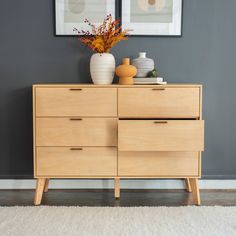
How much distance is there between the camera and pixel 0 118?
3.32 meters

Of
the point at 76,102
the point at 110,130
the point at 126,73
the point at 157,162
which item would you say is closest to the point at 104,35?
the point at 126,73

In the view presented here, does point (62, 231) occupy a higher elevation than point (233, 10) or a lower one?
lower

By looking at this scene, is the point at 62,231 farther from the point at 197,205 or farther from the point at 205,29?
the point at 205,29

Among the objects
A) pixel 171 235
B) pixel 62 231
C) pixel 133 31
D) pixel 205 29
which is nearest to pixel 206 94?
pixel 205 29

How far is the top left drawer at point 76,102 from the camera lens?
2895mm

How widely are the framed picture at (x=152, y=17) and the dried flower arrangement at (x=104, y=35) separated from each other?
0.31 ft

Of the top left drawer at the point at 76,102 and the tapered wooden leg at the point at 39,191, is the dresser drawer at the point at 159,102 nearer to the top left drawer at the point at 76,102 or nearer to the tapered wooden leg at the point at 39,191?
the top left drawer at the point at 76,102

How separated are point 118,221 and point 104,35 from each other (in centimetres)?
137

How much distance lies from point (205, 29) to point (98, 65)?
0.92m

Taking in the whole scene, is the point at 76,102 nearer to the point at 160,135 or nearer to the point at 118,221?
the point at 160,135

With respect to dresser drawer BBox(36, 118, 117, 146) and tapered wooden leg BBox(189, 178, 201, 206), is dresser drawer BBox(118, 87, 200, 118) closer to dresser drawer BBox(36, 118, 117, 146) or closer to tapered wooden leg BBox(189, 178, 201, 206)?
dresser drawer BBox(36, 118, 117, 146)

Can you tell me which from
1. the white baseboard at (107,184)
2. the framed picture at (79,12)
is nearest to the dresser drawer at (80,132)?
the white baseboard at (107,184)

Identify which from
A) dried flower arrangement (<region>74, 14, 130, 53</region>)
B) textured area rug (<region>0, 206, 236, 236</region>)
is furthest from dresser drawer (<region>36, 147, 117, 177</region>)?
dried flower arrangement (<region>74, 14, 130, 53</region>)

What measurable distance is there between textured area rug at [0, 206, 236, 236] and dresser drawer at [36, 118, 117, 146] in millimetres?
459
